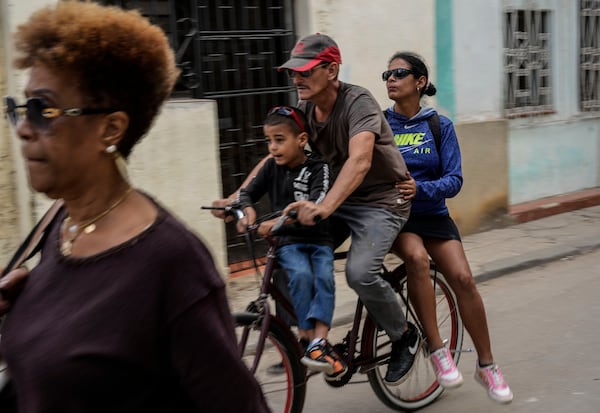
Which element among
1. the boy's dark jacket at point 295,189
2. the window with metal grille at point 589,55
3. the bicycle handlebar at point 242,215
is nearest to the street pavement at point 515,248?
the window with metal grille at point 589,55

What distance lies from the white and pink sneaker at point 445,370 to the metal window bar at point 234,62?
11.6 feet

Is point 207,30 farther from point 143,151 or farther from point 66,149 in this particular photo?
point 66,149

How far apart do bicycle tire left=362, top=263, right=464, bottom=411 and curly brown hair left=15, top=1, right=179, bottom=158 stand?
2775 mm

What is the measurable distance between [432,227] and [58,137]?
2927 mm

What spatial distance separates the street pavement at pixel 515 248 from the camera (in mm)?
6957

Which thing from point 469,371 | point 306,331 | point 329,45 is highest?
point 329,45

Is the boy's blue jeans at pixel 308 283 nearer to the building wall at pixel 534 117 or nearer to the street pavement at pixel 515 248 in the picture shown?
the street pavement at pixel 515 248

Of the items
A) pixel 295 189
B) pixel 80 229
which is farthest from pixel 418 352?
pixel 80 229

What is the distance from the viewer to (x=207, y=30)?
7.14m

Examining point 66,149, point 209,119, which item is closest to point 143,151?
point 209,119

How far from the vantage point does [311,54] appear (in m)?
3.95

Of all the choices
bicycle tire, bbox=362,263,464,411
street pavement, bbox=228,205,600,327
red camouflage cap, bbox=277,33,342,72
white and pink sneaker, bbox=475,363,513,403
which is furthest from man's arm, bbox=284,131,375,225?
street pavement, bbox=228,205,600,327

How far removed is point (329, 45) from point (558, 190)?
7.60 m

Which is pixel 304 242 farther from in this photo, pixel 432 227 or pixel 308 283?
pixel 432 227
